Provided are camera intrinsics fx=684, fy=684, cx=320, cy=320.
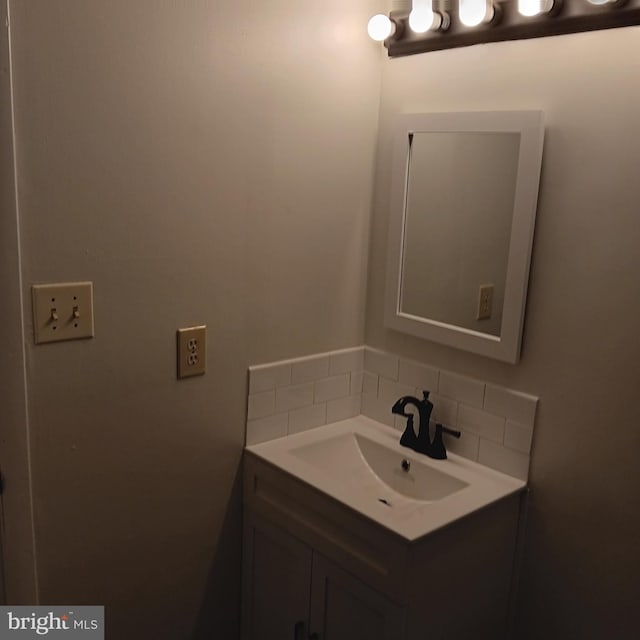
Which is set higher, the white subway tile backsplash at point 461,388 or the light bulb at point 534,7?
the light bulb at point 534,7

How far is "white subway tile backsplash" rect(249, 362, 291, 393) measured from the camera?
5.92 ft

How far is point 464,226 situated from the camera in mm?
1782

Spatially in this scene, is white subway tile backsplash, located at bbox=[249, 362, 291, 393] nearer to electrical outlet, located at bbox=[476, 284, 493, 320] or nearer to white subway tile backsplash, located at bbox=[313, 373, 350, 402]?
white subway tile backsplash, located at bbox=[313, 373, 350, 402]

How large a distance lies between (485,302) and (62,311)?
101cm

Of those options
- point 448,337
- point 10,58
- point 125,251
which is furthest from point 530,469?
point 10,58

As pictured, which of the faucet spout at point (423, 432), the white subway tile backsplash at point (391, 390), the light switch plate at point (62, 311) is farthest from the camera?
the white subway tile backsplash at point (391, 390)

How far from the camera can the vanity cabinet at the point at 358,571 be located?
1500mm

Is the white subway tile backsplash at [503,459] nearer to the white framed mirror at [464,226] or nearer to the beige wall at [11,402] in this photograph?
the white framed mirror at [464,226]

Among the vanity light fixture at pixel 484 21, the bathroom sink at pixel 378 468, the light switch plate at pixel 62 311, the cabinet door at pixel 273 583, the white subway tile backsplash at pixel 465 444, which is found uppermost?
the vanity light fixture at pixel 484 21

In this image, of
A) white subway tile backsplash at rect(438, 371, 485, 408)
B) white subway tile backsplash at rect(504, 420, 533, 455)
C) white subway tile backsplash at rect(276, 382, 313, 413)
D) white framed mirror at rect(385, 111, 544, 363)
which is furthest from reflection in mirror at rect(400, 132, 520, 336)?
white subway tile backsplash at rect(276, 382, 313, 413)

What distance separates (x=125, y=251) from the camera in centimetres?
150

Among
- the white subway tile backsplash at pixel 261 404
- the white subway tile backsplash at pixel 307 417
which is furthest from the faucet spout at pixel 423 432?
the white subway tile backsplash at pixel 261 404

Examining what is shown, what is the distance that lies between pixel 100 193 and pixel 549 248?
102 centimetres

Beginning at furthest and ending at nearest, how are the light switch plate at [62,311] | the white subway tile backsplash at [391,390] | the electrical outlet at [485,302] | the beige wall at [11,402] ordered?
1. the white subway tile backsplash at [391,390]
2. the electrical outlet at [485,302]
3. the light switch plate at [62,311]
4. the beige wall at [11,402]
